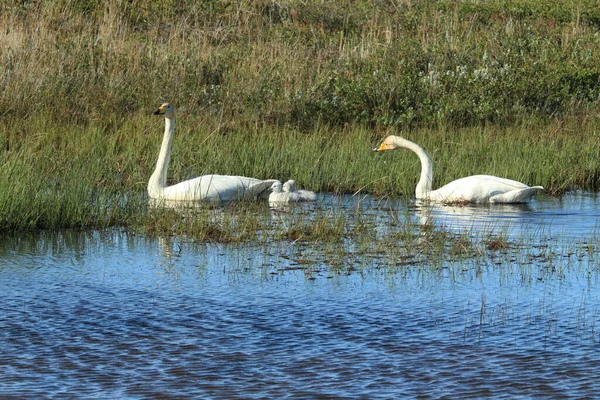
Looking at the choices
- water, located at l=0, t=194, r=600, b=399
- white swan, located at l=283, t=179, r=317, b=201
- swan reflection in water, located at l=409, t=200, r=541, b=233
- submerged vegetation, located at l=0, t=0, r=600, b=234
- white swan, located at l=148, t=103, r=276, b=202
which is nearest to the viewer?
water, located at l=0, t=194, r=600, b=399

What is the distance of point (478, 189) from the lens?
10883 mm

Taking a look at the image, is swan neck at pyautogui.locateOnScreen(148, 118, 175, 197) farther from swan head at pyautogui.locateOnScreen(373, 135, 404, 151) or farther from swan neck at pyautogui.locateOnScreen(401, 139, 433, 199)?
swan neck at pyautogui.locateOnScreen(401, 139, 433, 199)

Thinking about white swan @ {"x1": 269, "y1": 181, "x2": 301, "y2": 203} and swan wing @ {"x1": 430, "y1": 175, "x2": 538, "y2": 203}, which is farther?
swan wing @ {"x1": 430, "y1": 175, "x2": 538, "y2": 203}

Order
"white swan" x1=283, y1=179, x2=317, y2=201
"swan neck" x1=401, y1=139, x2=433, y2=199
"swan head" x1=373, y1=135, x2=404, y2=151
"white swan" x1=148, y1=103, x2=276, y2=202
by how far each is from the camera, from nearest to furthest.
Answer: "white swan" x1=148, y1=103, x2=276, y2=202
"white swan" x1=283, y1=179, x2=317, y2=201
"swan neck" x1=401, y1=139, x2=433, y2=199
"swan head" x1=373, y1=135, x2=404, y2=151

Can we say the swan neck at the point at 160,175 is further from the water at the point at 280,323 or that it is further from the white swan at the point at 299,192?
the water at the point at 280,323

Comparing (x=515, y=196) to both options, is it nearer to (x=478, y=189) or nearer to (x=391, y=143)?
(x=478, y=189)

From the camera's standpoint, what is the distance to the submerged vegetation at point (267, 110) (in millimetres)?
10430

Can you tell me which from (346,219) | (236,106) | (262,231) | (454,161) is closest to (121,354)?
(262,231)

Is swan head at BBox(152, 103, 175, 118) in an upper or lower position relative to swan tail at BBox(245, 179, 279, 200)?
upper

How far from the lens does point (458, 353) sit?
5.71 meters

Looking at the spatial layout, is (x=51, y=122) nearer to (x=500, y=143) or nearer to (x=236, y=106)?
(x=236, y=106)

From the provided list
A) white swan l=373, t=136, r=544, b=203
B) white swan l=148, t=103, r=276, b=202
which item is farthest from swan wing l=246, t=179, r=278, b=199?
white swan l=373, t=136, r=544, b=203

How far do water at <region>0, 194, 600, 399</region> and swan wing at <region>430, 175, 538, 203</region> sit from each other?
1.95m

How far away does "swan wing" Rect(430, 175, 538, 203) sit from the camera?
10.9m
